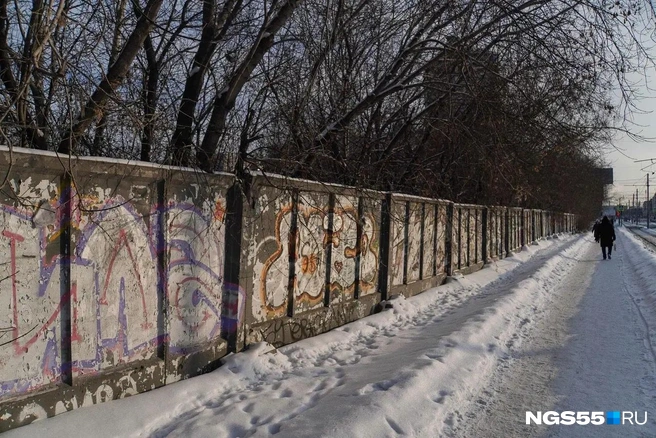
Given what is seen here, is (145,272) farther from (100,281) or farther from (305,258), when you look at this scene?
(305,258)

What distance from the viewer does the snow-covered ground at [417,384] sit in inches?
140

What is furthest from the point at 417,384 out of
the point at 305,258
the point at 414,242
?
the point at 414,242

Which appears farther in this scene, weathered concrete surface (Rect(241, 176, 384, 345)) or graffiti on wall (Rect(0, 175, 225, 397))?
weathered concrete surface (Rect(241, 176, 384, 345))

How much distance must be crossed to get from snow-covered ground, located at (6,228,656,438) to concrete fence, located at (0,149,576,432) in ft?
0.80

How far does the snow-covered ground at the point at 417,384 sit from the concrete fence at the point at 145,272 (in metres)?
0.25

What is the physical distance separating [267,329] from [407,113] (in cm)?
742

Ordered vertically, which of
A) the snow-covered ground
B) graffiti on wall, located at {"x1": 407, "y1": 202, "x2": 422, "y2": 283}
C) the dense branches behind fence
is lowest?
the snow-covered ground

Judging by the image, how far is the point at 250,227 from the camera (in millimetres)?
5125

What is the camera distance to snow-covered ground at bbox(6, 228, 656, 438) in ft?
11.7

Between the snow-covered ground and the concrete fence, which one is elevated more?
the concrete fence

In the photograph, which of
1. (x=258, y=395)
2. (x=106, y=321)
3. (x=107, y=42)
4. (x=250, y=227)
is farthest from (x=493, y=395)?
(x=107, y=42)

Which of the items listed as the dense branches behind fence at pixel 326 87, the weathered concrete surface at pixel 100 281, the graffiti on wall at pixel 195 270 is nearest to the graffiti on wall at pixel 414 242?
the dense branches behind fence at pixel 326 87

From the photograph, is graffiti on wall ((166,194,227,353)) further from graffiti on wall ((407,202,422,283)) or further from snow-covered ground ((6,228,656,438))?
graffiti on wall ((407,202,422,283))

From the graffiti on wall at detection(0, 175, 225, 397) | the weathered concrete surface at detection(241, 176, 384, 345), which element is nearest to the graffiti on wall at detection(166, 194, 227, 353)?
the graffiti on wall at detection(0, 175, 225, 397)
